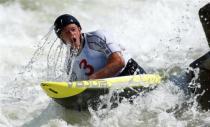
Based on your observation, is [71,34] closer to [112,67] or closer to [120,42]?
[112,67]

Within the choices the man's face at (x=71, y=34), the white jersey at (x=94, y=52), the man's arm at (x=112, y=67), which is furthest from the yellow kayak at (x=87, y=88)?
the man's face at (x=71, y=34)

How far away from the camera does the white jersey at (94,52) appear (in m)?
5.65

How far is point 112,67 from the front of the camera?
5.62 meters

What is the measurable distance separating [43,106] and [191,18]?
4.87 meters

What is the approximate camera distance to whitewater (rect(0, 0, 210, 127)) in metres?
5.60

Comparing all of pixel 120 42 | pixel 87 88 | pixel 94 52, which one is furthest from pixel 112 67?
pixel 120 42

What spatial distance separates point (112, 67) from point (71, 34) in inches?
22.4

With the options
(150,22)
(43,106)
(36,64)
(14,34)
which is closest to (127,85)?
(43,106)

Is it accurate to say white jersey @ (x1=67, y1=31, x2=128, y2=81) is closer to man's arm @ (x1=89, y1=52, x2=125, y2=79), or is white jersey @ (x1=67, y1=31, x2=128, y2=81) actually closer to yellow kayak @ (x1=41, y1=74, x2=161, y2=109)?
man's arm @ (x1=89, y1=52, x2=125, y2=79)

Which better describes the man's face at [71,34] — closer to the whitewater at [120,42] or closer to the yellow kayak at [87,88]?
the whitewater at [120,42]

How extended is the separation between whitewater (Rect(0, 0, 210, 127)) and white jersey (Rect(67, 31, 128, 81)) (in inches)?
18.2

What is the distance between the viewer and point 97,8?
37.4 ft

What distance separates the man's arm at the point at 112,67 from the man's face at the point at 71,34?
1.30 feet

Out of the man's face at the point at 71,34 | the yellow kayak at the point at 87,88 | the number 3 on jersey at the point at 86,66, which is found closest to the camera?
the yellow kayak at the point at 87,88
